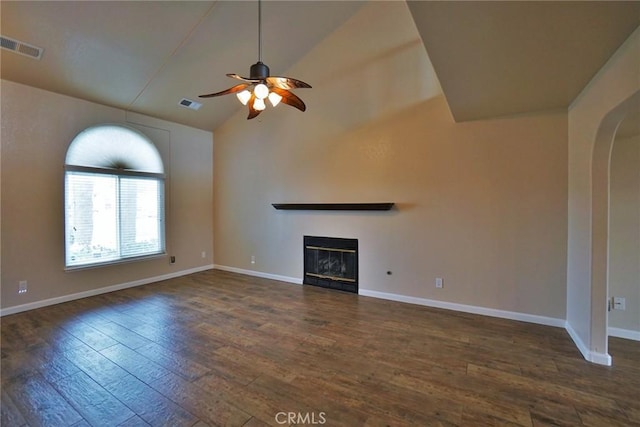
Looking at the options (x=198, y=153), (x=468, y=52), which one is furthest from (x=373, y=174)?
(x=198, y=153)

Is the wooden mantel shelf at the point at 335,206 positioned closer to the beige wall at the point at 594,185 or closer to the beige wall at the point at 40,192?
the beige wall at the point at 594,185

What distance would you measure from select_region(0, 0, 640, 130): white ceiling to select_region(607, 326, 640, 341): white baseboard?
2.43 m

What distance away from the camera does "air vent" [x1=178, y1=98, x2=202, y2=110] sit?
4828 mm

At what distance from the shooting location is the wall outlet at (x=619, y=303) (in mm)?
2914

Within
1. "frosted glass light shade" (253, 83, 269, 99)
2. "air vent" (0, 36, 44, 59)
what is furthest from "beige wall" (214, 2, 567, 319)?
"air vent" (0, 36, 44, 59)

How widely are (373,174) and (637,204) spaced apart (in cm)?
283

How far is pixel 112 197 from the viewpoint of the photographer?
4.53 meters

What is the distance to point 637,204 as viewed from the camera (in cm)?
287

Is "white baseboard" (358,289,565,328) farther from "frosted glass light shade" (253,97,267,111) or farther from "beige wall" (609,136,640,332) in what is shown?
"frosted glass light shade" (253,97,267,111)

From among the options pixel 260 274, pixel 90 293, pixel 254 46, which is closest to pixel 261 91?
pixel 254 46

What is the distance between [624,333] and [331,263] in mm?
3457

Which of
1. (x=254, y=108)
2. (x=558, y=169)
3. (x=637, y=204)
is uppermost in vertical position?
(x=254, y=108)

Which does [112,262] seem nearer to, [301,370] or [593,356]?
[301,370]

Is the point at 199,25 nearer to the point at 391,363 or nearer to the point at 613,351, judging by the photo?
the point at 391,363
